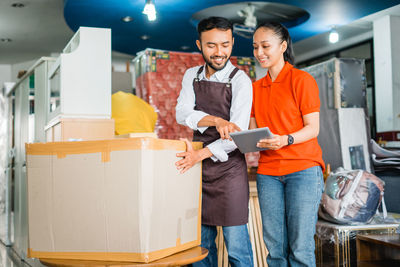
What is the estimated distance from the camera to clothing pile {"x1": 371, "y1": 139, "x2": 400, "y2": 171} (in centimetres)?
327

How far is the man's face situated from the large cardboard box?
405mm

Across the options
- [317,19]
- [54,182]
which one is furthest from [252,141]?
[317,19]

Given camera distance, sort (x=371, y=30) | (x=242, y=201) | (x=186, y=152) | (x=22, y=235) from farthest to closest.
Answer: (x=371, y=30) → (x=22, y=235) → (x=242, y=201) → (x=186, y=152)

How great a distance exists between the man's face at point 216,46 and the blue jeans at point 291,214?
51 centimetres

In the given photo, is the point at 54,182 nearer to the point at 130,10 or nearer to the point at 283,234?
the point at 283,234

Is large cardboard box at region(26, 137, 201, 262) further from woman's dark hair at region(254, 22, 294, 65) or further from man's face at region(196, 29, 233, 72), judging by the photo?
woman's dark hair at region(254, 22, 294, 65)

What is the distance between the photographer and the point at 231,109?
1729mm

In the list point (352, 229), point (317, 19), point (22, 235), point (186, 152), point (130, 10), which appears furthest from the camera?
point (317, 19)

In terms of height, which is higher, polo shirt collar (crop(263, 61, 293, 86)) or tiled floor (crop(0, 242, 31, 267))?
polo shirt collar (crop(263, 61, 293, 86))

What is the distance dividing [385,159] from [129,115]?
198cm

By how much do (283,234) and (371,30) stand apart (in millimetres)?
6836

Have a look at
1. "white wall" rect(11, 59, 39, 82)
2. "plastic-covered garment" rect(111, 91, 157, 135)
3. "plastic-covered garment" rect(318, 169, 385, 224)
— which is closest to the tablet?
"plastic-covered garment" rect(318, 169, 385, 224)

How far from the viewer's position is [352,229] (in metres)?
2.64

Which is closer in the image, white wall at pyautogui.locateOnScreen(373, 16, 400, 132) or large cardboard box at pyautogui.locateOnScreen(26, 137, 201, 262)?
large cardboard box at pyautogui.locateOnScreen(26, 137, 201, 262)
